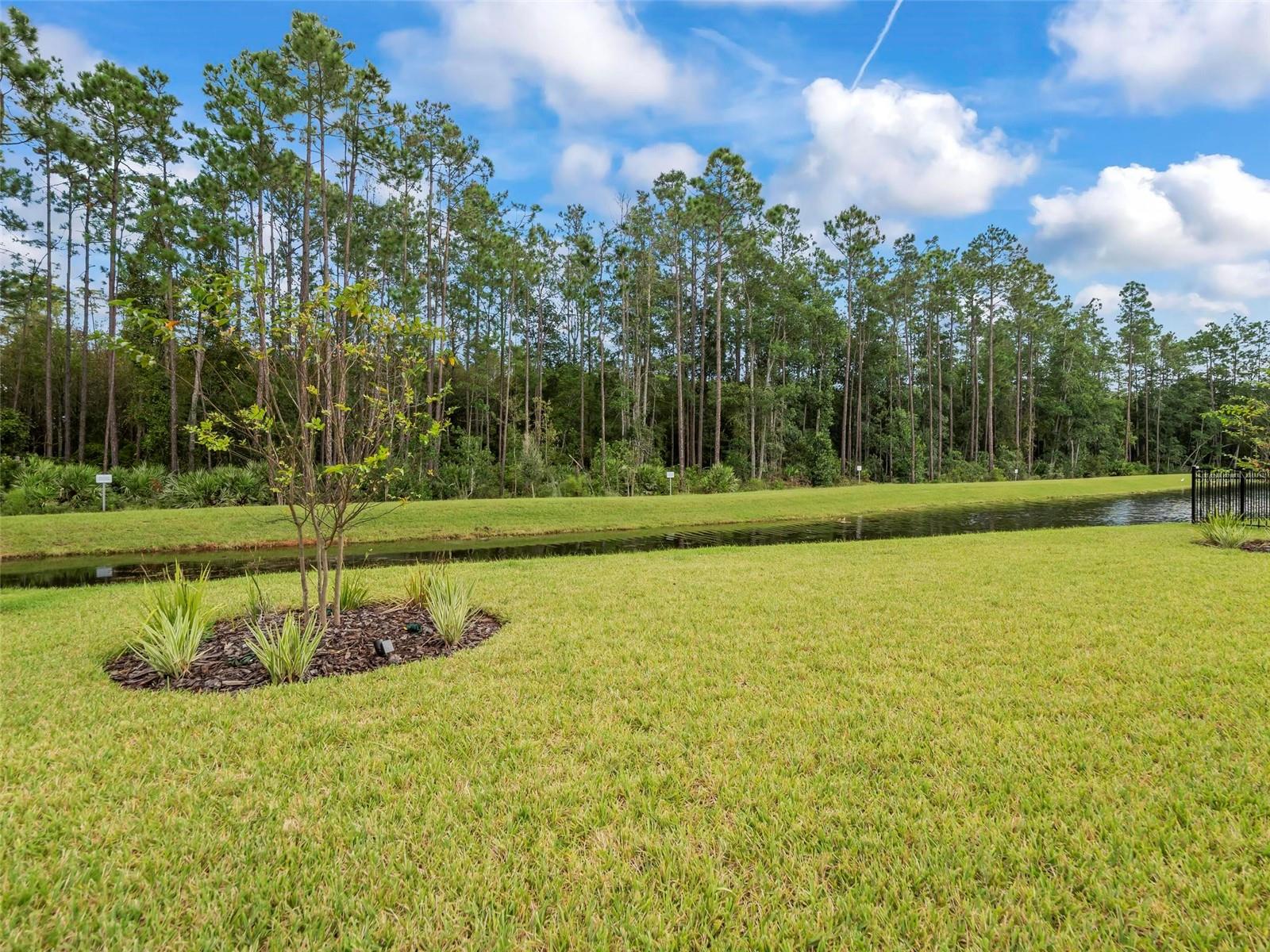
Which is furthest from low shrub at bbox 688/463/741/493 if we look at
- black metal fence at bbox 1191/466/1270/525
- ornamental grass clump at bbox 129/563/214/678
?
ornamental grass clump at bbox 129/563/214/678

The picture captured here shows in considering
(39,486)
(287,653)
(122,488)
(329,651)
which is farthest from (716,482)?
(287,653)

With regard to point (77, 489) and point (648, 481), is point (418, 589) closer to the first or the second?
point (77, 489)

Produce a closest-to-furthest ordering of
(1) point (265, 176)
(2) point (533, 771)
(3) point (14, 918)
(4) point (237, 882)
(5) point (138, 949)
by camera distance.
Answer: (5) point (138, 949)
(3) point (14, 918)
(4) point (237, 882)
(2) point (533, 771)
(1) point (265, 176)

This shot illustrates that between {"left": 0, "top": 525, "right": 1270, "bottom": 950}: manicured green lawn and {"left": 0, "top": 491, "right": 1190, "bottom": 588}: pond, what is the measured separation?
19.3ft

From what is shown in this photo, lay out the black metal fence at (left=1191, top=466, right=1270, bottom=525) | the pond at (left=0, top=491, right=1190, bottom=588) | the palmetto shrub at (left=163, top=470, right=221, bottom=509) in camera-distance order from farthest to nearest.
A: the palmetto shrub at (left=163, top=470, right=221, bottom=509) → the black metal fence at (left=1191, top=466, right=1270, bottom=525) → the pond at (left=0, top=491, right=1190, bottom=588)

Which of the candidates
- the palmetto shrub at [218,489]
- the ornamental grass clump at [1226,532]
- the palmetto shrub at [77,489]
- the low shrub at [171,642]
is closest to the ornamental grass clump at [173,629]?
the low shrub at [171,642]

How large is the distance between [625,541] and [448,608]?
8403 mm

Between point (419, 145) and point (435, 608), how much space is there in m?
22.4

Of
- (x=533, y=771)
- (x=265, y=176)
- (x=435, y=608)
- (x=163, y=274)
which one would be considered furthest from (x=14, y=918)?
(x=163, y=274)

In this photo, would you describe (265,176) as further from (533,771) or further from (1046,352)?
(1046,352)

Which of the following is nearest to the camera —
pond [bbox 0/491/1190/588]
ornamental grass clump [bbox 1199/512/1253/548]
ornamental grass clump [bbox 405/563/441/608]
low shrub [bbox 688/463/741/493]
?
ornamental grass clump [bbox 405/563/441/608]

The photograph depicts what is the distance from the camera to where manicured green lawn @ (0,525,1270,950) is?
1737 millimetres

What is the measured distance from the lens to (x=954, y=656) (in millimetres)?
3936

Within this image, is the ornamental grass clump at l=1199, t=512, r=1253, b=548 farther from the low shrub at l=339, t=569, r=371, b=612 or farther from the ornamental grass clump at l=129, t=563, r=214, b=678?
the ornamental grass clump at l=129, t=563, r=214, b=678
